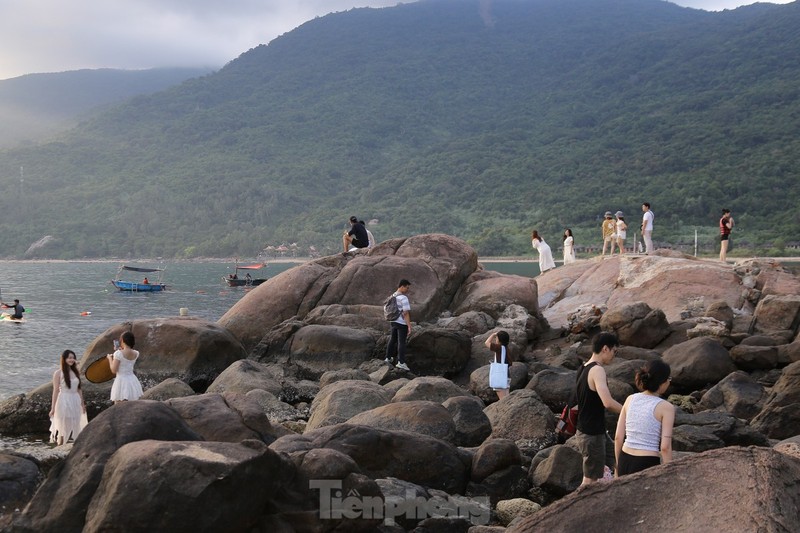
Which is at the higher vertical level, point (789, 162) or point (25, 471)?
point (789, 162)

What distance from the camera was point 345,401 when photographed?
14.1 metres

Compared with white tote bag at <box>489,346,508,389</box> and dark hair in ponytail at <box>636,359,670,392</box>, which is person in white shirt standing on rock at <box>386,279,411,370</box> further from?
dark hair in ponytail at <box>636,359,670,392</box>

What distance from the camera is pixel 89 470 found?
755 cm

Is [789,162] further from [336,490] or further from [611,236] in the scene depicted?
[336,490]

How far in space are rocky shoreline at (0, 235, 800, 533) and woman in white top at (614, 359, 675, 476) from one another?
414 millimetres

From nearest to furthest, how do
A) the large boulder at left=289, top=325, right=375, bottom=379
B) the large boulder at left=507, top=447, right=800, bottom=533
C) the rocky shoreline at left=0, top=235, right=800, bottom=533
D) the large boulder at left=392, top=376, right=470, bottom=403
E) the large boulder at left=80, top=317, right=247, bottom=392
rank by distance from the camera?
the large boulder at left=507, top=447, right=800, bottom=533 < the rocky shoreline at left=0, top=235, right=800, bottom=533 < the large boulder at left=392, top=376, right=470, bottom=403 < the large boulder at left=80, top=317, right=247, bottom=392 < the large boulder at left=289, top=325, right=375, bottom=379

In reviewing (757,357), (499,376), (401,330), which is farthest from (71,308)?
(757,357)

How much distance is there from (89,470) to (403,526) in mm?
3486

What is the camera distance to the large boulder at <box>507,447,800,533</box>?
485 cm

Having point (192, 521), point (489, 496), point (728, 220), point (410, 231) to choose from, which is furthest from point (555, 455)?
point (410, 231)

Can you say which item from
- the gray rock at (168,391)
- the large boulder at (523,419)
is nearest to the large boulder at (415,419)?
the large boulder at (523,419)

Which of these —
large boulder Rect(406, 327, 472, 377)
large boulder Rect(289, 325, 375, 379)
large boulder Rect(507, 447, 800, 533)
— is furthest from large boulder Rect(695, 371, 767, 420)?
large boulder Rect(507, 447, 800, 533)

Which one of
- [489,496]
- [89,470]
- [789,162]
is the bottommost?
[489,496]

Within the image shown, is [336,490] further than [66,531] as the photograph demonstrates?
Yes
